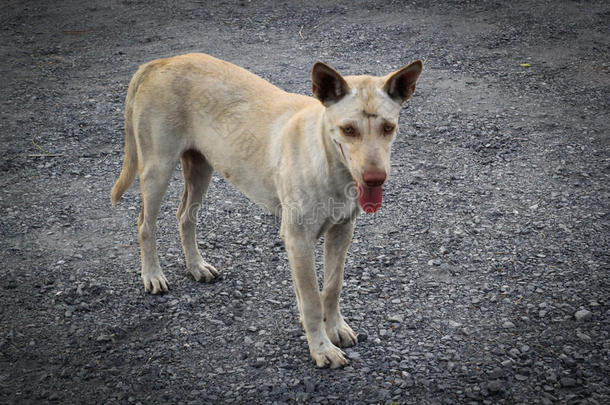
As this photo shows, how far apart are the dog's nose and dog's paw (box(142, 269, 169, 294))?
2.26 meters

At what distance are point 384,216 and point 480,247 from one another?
3.36 ft

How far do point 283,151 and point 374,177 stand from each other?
0.87m

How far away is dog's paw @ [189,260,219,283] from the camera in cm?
456

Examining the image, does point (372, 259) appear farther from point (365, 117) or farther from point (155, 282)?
point (365, 117)

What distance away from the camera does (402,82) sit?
3145 mm

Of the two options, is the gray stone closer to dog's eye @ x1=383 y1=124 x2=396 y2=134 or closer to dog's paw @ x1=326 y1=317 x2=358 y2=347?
dog's paw @ x1=326 y1=317 x2=358 y2=347

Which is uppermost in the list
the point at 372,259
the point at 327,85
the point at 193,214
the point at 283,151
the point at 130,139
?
the point at 327,85

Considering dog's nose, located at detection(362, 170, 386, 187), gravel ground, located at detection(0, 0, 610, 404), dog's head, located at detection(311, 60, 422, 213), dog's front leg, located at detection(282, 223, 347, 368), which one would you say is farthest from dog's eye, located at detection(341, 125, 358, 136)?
gravel ground, located at detection(0, 0, 610, 404)

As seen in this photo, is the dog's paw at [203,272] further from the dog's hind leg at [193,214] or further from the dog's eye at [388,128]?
the dog's eye at [388,128]

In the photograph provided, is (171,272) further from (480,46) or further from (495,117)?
(480,46)

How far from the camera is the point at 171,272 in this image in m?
4.74

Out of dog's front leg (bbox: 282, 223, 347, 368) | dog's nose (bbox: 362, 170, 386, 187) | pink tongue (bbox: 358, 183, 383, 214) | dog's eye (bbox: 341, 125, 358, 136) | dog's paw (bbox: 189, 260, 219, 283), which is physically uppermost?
dog's eye (bbox: 341, 125, 358, 136)

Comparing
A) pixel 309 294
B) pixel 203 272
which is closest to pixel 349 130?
pixel 309 294

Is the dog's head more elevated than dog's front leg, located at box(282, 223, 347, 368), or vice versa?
the dog's head
